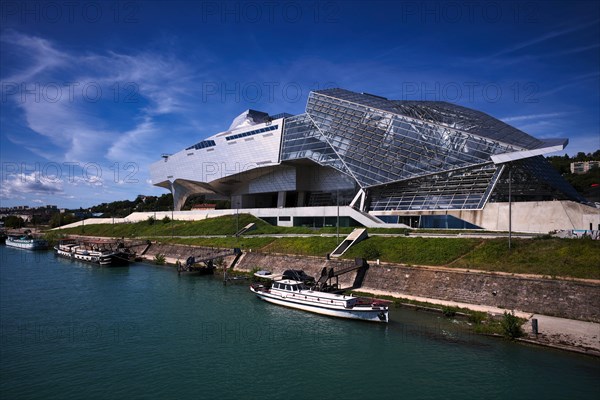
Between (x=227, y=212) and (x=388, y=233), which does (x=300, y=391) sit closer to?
(x=388, y=233)

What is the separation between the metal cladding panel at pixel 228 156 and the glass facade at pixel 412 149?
470cm

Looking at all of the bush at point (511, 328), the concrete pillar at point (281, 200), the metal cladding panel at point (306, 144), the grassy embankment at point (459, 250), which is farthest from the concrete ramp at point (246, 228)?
the bush at point (511, 328)

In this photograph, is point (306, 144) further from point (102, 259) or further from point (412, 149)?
point (102, 259)

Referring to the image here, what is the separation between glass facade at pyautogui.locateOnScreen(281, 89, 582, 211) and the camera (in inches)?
2008

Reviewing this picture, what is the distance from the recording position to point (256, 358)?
75.6 ft

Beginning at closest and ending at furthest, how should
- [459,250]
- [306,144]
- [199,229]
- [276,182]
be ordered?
[459,250], [306,144], [199,229], [276,182]

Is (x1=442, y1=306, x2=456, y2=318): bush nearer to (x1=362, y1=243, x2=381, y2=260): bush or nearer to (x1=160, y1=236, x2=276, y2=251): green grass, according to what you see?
(x1=362, y1=243, x2=381, y2=260): bush

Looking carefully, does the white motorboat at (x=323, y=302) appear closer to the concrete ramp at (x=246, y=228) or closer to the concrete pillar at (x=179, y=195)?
the concrete ramp at (x=246, y=228)

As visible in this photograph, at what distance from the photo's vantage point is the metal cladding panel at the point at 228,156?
259ft

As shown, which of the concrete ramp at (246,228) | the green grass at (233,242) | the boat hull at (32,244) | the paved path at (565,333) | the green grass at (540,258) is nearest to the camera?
the paved path at (565,333)

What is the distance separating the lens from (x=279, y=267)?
49094 mm

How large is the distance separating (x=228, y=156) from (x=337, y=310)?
6130cm

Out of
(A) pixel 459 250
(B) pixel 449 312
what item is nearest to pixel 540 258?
(A) pixel 459 250

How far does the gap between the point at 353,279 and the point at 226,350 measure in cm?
1879
